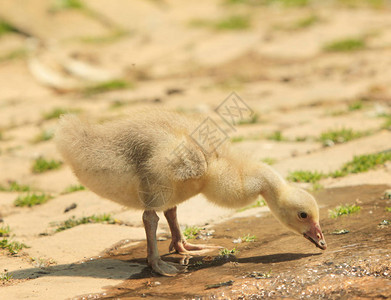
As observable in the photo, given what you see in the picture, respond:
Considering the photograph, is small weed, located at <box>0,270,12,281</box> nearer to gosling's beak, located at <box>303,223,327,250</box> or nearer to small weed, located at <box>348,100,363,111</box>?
gosling's beak, located at <box>303,223,327,250</box>

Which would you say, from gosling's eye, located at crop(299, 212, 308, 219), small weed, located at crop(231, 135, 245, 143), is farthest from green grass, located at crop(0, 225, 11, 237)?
small weed, located at crop(231, 135, 245, 143)

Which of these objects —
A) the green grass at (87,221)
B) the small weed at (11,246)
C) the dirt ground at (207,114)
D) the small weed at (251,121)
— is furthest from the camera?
the small weed at (251,121)

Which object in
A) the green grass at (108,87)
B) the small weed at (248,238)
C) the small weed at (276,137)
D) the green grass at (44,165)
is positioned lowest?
the small weed at (248,238)

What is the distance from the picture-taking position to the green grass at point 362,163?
6.92 m

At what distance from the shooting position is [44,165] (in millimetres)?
8312

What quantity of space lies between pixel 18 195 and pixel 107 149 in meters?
2.89

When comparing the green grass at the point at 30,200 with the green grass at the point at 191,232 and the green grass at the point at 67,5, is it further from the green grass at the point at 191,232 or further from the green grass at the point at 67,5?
the green grass at the point at 67,5

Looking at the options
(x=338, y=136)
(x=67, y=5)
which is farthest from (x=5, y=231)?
(x=67, y=5)

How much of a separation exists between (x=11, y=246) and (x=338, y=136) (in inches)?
192

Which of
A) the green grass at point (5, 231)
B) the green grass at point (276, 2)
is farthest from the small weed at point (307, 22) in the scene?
the green grass at point (5, 231)

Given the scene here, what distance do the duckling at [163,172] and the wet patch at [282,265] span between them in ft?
0.74

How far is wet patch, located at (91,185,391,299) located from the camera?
13.0 ft

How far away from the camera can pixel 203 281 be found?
4.34 metres

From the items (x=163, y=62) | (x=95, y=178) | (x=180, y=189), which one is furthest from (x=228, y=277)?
(x=163, y=62)
